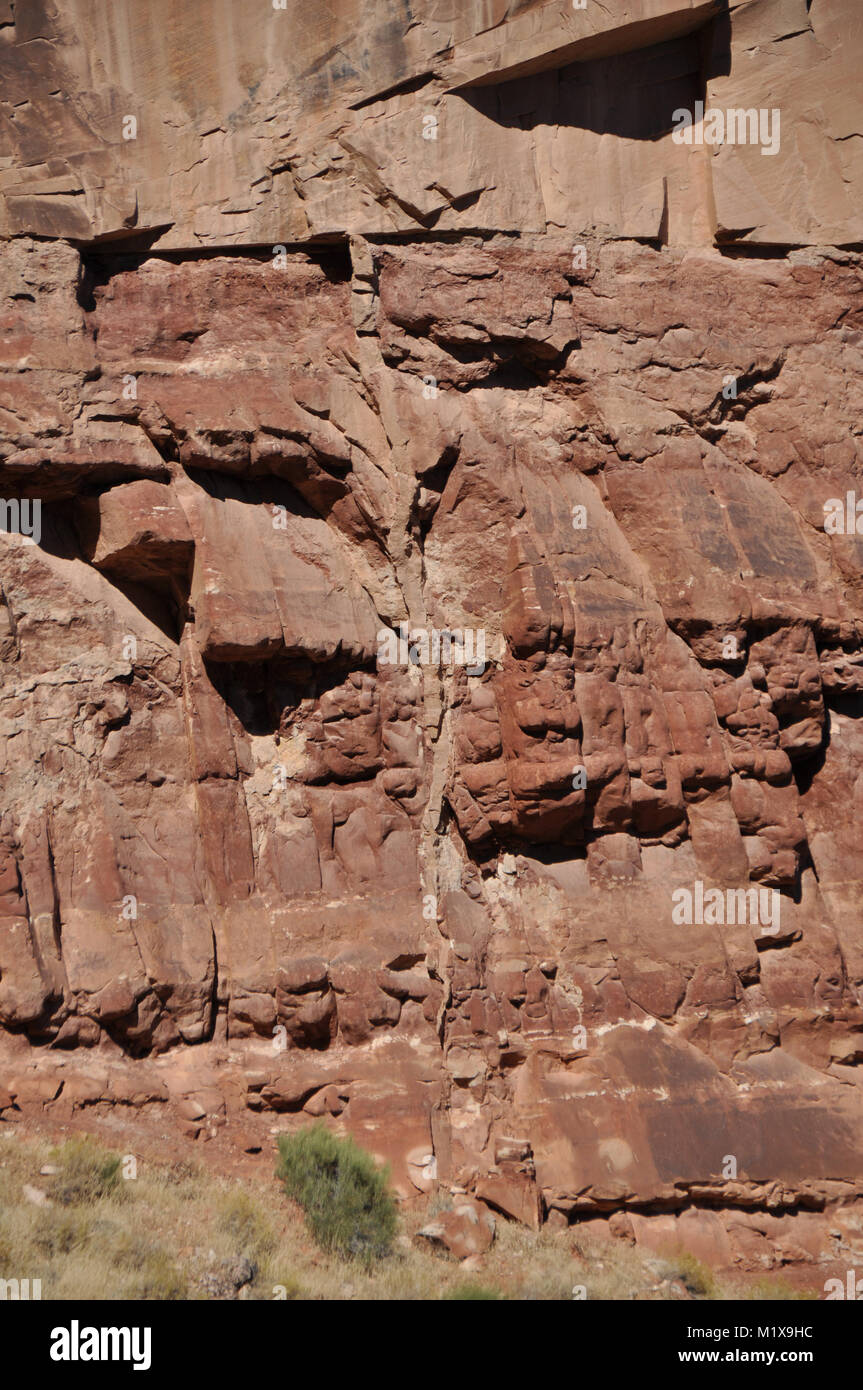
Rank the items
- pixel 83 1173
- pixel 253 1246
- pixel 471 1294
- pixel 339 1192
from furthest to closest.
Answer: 1. pixel 339 1192
2. pixel 83 1173
3. pixel 253 1246
4. pixel 471 1294

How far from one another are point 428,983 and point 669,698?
369 centimetres

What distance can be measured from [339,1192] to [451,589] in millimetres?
5677

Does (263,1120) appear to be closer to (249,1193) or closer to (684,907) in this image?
(249,1193)

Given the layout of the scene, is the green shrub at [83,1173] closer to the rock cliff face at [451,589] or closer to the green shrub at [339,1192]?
the rock cliff face at [451,589]

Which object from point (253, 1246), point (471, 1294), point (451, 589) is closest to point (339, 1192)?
point (253, 1246)

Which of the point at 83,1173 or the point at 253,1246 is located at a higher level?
the point at 83,1173

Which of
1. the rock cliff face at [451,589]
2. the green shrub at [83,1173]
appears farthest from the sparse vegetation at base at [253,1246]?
the rock cliff face at [451,589]

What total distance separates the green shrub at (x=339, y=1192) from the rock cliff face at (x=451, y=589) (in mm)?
449

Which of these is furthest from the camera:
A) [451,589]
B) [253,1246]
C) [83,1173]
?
[451,589]

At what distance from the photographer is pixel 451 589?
11984 mm

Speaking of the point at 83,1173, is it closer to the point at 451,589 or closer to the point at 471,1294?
the point at 471,1294

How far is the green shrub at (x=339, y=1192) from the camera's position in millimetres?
9414

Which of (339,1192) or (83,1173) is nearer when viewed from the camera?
(83,1173)

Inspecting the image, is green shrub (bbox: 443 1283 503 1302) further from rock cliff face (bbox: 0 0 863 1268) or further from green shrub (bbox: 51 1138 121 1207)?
green shrub (bbox: 51 1138 121 1207)
